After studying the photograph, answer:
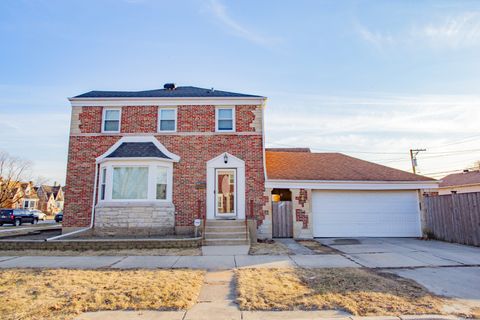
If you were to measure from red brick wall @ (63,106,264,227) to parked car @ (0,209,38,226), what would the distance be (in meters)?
21.4

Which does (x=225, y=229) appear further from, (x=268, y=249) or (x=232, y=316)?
(x=232, y=316)

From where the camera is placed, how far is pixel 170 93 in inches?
583

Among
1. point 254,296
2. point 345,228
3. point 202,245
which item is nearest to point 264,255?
point 202,245

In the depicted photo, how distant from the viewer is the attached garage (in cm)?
1337

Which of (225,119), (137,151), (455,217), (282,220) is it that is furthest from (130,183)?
(455,217)

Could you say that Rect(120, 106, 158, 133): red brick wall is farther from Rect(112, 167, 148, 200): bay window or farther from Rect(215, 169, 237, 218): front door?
Rect(215, 169, 237, 218): front door

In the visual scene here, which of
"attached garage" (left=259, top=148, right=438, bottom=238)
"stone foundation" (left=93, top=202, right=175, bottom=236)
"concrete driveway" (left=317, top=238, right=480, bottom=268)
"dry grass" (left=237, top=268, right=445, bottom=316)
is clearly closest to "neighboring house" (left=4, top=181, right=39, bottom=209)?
"stone foundation" (left=93, top=202, right=175, bottom=236)

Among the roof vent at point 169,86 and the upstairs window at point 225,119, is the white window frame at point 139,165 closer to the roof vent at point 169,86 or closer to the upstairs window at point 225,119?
the upstairs window at point 225,119

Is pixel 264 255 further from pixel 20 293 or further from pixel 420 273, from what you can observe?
pixel 20 293

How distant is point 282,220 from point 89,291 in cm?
940

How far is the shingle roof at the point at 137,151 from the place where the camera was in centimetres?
1279

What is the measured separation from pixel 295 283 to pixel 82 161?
1169 centimetres

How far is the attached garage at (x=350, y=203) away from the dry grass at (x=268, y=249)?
209 centimetres

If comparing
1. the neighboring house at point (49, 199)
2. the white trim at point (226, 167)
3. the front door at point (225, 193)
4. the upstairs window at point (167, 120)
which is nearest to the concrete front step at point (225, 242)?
the white trim at point (226, 167)
